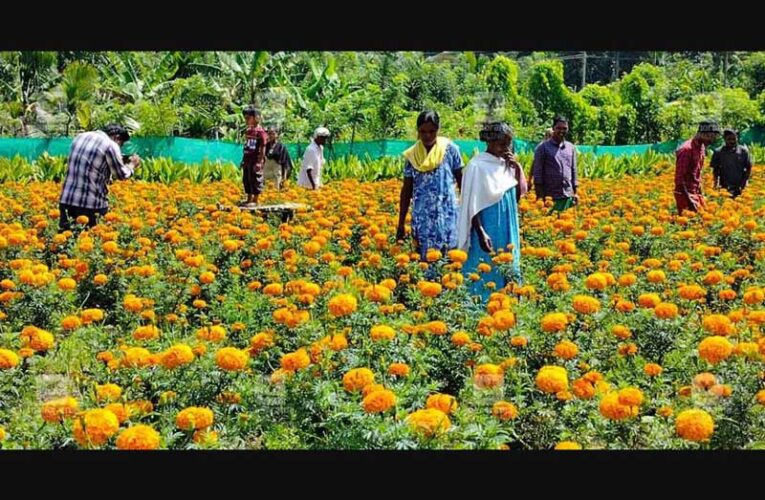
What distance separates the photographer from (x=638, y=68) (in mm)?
20859

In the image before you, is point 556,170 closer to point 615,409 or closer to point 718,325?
point 718,325

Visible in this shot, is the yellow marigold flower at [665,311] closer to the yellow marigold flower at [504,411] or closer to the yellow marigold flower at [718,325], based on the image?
the yellow marigold flower at [718,325]

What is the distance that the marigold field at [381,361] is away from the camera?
2771 mm

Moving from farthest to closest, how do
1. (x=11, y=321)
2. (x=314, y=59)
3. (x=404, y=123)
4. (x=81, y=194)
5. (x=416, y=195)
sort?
(x=314, y=59) < (x=404, y=123) < (x=81, y=194) < (x=416, y=195) < (x=11, y=321)

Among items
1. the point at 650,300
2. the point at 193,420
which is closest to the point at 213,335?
the point at 193,420

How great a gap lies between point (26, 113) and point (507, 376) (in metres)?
17.6

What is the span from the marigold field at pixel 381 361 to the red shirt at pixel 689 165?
6.18 ft

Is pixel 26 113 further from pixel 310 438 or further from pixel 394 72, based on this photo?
pixel 310 438

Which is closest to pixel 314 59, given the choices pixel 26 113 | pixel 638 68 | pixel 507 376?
pixel 26 113

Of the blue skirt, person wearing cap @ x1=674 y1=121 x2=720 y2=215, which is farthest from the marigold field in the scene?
person wearing cap @ x1=674 y1=121 x2=720 y2=215

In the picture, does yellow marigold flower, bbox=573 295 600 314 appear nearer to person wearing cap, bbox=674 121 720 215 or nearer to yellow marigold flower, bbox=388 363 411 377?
yellow marigold flower, bbox=388 363 411 377

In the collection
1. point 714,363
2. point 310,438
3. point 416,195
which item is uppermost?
point 416,195

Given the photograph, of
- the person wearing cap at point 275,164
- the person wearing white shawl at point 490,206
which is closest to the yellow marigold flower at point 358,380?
the person wearing white shawl at point 490,206

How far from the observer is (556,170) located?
7.37 metres
